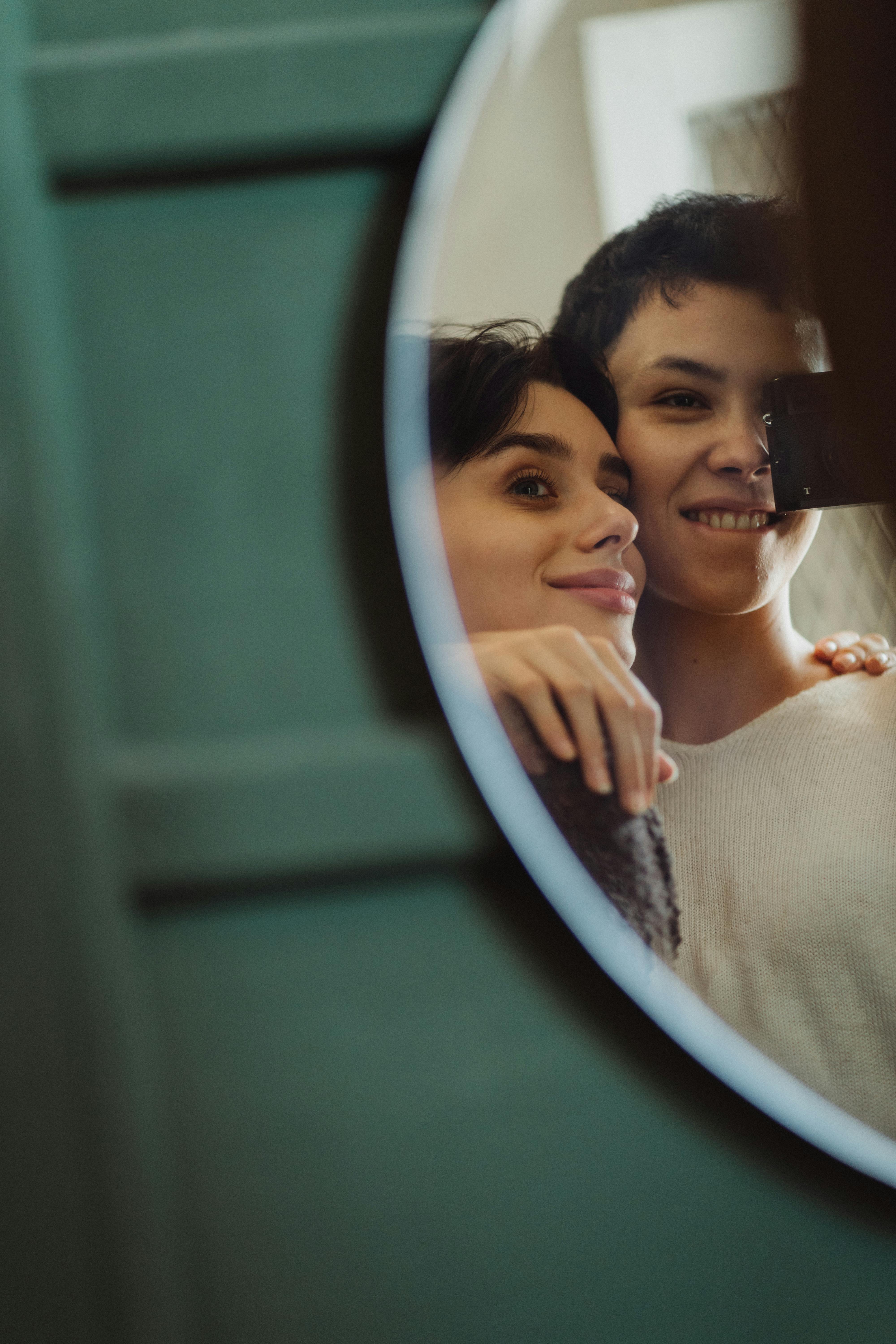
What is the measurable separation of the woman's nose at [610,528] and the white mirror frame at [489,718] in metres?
0.07

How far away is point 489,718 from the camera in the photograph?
1.31 feet

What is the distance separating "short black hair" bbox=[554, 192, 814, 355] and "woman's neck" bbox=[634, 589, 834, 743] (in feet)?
0.38

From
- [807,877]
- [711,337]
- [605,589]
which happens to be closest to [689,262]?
[711,337]

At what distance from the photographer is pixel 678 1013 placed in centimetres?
39

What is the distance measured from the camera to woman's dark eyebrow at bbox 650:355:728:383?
36cm

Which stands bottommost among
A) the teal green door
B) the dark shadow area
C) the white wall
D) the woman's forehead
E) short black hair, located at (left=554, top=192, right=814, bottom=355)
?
the teal green door

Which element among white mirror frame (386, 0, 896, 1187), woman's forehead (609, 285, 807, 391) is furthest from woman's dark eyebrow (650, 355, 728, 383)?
white mirror frame (386, 0, 896, 1187)

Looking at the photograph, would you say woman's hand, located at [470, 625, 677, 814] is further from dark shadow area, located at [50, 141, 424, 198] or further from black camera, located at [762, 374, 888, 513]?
dark shadow area, located at [50, 141, 424, 198]

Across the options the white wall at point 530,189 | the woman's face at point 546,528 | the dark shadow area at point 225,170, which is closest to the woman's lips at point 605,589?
the woman's face at point 546,528

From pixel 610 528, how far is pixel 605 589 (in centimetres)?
3

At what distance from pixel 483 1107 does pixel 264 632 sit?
0.83 feet

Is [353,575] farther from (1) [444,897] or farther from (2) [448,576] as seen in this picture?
(1) [444,897]

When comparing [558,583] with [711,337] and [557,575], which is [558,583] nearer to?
[557,575]

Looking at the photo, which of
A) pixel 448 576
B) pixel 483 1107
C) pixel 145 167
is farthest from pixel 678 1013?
pixel 145 167
